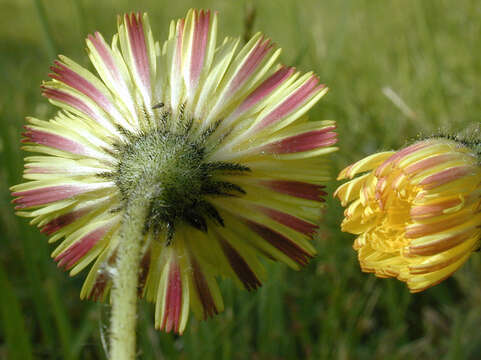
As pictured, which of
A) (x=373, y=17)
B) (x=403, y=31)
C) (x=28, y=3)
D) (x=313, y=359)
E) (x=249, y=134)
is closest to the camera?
(x=249, y=134)

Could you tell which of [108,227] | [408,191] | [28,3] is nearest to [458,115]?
[408,191]

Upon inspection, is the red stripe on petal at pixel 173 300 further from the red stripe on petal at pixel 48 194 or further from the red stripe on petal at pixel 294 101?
the red stripe on petal at pixel 294 101

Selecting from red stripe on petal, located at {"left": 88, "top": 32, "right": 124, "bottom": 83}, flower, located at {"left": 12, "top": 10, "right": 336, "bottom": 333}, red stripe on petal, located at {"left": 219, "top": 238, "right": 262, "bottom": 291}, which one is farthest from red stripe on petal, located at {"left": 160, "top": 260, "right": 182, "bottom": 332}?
red stripe on petal, located at {"left": 88, "top": 32, "right": 124, "bottom": 83}

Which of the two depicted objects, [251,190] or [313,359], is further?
[313,359]

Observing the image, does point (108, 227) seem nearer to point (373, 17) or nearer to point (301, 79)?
point (301, 79)

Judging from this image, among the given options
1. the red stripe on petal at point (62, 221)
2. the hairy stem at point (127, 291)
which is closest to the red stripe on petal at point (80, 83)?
the red stripe on petal at point (62, 221)

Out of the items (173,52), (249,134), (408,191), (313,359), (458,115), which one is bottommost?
(313,359)
